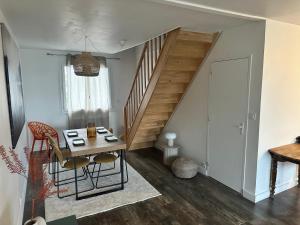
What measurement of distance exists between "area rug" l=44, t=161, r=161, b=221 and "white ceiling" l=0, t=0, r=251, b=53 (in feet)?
7.28

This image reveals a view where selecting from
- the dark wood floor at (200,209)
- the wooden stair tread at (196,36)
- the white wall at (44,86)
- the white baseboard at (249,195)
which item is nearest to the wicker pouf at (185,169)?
the dark wood floor at (200,209)

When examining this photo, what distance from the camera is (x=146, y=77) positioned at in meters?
4.08

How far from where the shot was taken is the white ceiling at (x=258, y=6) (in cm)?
200

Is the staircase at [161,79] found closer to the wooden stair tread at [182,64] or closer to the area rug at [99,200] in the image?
the wooden stair tread at [182,64]

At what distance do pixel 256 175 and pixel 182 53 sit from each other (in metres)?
2.06

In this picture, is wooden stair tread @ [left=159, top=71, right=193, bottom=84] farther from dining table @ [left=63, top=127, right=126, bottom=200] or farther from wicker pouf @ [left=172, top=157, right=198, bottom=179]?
wicker pouf @ [left=172, top=157, right=198, bottom=179]

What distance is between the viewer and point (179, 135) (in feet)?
14.4

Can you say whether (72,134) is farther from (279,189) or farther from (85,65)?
(279,189)

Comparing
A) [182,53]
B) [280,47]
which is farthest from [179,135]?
[280,47]

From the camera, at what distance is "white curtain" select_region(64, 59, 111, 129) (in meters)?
5.21

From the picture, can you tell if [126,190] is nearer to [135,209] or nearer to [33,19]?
[135,209]

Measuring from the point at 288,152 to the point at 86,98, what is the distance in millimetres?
4384

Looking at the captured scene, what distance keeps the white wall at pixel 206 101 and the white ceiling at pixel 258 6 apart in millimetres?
280

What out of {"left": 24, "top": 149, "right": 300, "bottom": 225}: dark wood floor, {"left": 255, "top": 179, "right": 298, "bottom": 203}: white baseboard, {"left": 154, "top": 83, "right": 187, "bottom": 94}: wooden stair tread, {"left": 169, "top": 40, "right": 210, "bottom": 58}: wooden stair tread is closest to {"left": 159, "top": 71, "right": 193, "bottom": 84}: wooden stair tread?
{"left": 154, "top": 83, "right": 187, "bottom": 94}: wooden stair tread
